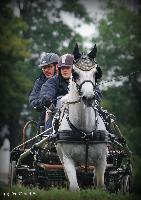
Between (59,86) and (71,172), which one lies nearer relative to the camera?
(71,172)

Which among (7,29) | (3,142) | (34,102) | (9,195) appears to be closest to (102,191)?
(9,195)

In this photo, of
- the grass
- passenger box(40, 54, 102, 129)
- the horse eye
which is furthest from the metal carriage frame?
the horse eye

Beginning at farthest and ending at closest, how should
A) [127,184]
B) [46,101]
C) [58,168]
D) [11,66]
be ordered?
[11,66], [127,184], [46,101], [58,168]

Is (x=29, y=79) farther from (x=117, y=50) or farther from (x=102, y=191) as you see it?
(x=102, y=191)

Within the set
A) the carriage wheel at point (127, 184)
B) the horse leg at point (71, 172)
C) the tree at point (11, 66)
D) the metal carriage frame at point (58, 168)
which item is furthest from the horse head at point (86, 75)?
the tree at point (11, 66)

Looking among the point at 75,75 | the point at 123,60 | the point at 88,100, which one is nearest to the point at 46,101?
the point at 75,75

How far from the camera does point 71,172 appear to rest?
29.6 feet

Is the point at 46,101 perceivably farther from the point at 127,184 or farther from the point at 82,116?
the point at 127,184

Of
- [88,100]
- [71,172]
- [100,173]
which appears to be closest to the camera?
[88,100]

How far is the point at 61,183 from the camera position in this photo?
1016cm

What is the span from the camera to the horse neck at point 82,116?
9055 millimetres

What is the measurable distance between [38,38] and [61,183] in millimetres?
25500

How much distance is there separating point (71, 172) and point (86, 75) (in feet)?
4.53

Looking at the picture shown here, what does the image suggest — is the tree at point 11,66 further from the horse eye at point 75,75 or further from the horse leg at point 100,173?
the horse eye at point 75,75
